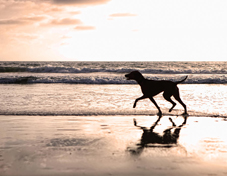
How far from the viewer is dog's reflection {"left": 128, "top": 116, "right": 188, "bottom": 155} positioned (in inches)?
171

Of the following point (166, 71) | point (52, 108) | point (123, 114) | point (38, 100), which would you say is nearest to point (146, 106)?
point (123, 114)

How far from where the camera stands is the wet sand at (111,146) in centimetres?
334

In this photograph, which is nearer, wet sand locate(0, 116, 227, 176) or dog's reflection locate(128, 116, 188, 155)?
wet sand locate(0, 116, 227, 176)

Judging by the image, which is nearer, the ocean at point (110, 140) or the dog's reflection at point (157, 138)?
the ocean at point (110, 140)

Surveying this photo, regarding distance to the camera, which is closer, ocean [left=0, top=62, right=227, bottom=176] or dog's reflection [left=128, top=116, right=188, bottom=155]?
ocean [left=0, top=62, right=227, bottom=176]

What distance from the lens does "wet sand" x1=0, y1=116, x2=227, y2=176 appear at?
3.34 meters

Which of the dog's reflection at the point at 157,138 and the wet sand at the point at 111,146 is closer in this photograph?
the wet sand at the point at 111,146

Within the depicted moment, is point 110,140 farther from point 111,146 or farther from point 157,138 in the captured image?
point 157,138

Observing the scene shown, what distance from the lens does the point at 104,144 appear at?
4453mm

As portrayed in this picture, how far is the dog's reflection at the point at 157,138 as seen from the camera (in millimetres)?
4348

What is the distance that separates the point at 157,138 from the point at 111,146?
1.01m

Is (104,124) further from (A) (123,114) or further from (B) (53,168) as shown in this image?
(B) (53,168)

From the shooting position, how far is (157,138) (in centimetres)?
490

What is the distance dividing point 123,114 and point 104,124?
58.2 inches
